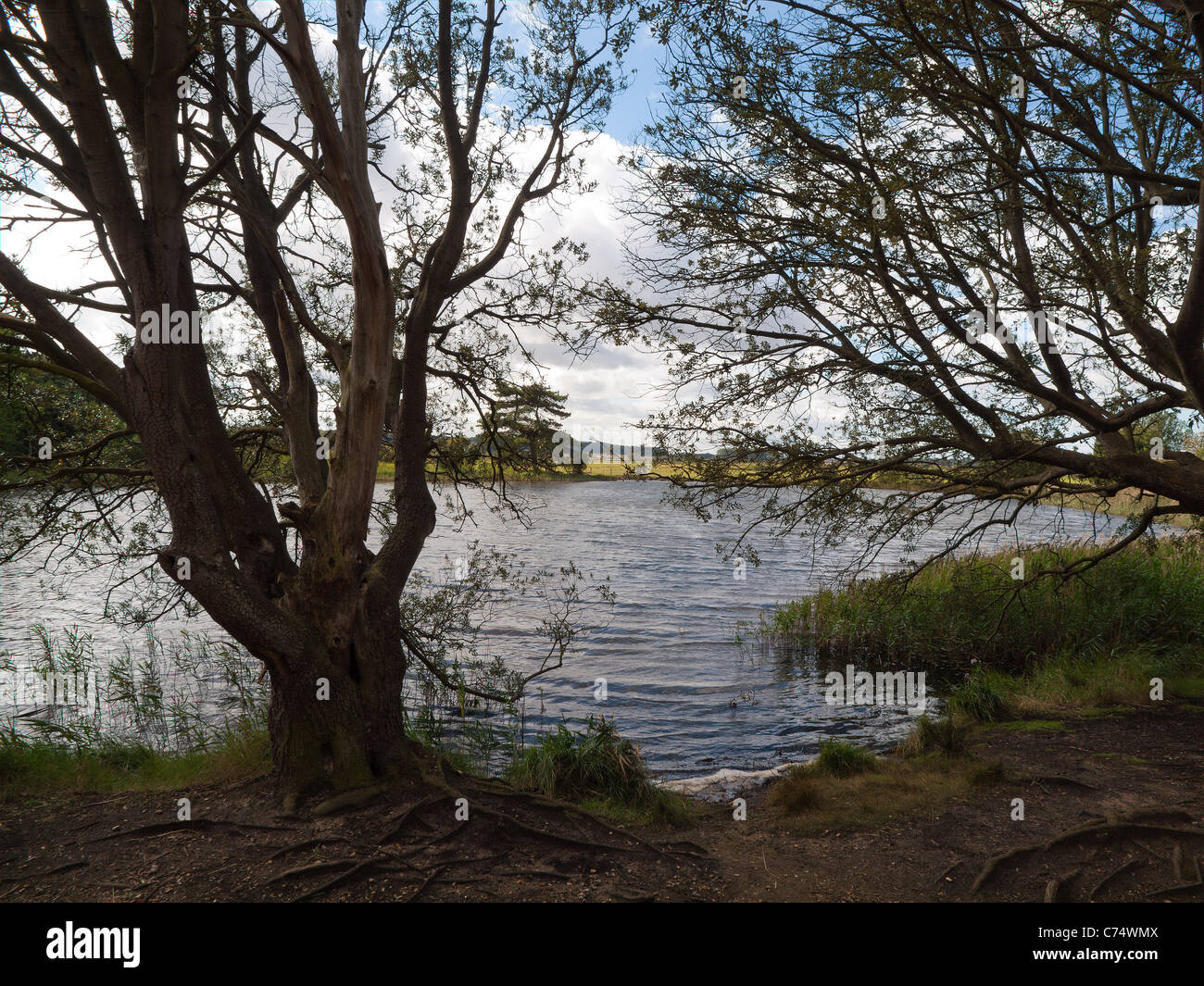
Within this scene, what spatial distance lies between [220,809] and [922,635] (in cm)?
1213

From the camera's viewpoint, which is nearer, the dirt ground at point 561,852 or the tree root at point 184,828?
the dirt ground at point 561,852

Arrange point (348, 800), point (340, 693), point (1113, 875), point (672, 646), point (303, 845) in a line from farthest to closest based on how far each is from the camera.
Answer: point (672, 646), point (340, 693), point (348, 800), point (1113, 875), point (303, 845)

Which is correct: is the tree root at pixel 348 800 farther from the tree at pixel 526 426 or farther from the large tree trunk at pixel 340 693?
the tree at pixel 526 426

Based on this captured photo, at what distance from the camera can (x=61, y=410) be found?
28.4 ft

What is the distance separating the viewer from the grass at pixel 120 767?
695cm

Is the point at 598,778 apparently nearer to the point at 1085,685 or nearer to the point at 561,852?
the point at 561,852

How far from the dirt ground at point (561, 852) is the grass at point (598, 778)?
545mm

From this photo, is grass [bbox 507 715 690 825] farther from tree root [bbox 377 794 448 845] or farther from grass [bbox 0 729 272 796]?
grass [bbox 0 729 272 796]

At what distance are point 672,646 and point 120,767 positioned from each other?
34.9 ft

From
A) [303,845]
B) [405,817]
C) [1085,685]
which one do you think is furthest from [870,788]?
[1085,685]

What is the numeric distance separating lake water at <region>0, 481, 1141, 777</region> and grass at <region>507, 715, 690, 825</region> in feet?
7.90

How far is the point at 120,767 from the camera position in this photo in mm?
8086

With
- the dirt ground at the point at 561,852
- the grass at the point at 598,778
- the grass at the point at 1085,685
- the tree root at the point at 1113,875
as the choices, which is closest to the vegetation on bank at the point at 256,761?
the grass at the point at 598,778

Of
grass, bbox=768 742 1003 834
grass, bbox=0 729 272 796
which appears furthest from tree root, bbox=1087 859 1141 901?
grass, bbox=0 729 272 796
